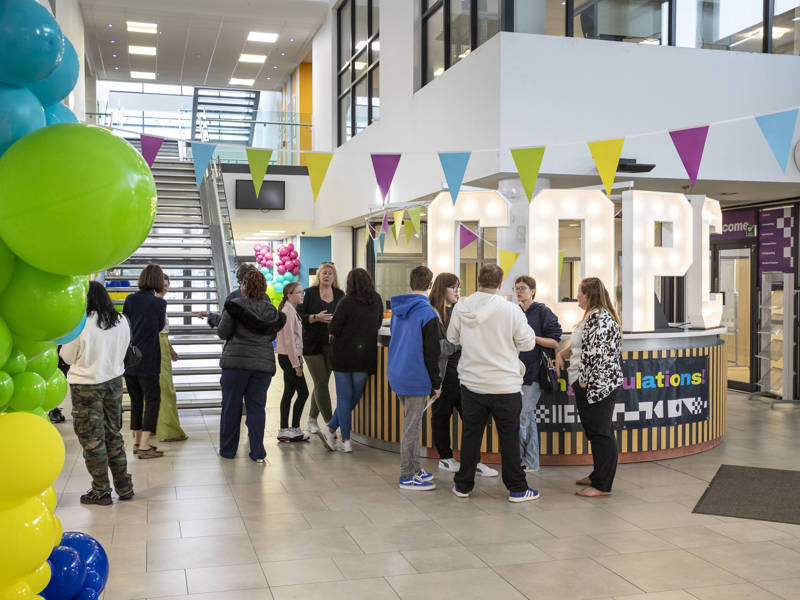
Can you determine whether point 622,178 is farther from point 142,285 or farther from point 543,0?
point 142,285

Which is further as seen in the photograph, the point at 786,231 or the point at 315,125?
the point at 315,125

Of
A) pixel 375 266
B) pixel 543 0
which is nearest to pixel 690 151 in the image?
pixel 543 0

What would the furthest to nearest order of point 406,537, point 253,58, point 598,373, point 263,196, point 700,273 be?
point 253,58
point 263,196
point 700,273
point 598,373
point 406,537

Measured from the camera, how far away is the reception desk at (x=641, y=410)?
20.1 feet

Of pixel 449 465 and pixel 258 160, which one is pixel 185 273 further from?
pixel 449 465

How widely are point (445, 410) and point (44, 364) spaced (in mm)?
3808

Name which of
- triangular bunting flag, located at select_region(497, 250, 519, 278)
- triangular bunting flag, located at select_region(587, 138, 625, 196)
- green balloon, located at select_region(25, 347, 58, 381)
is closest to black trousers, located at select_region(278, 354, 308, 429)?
triangular bunting flag, located at select_region(497, 250, 519, 278)

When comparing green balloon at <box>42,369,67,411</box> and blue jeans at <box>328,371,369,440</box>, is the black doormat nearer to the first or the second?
blue jeans at <box>328,371,369,440</box>

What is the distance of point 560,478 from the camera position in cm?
580

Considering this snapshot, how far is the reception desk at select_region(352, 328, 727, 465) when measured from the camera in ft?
20.1

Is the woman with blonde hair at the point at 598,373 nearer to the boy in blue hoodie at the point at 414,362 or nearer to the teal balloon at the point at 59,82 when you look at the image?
the boy in blue hoodie at the point at 414,362

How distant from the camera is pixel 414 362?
17.5ft

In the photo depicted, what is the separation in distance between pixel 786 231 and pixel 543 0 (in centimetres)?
437

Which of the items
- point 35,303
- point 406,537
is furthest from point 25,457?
point 406,537
